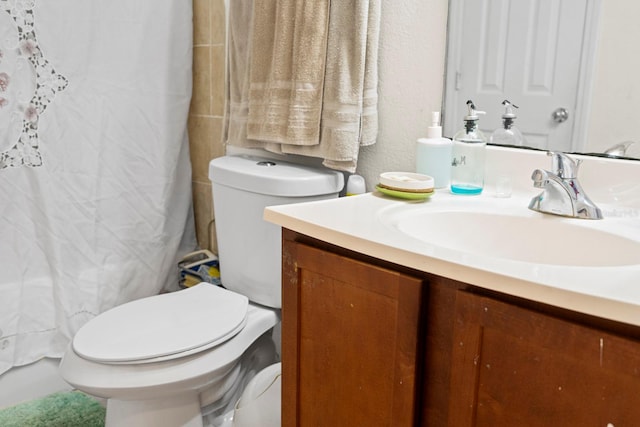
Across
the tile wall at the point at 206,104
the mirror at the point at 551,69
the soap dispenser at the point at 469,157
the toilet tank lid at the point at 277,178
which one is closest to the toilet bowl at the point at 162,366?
the toilet tank lid at the point at 277,178

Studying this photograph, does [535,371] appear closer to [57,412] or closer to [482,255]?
[482,255]

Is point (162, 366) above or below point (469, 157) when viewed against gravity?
below

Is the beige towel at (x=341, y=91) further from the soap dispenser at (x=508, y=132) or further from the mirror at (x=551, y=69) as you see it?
the soap dispenser at (x=508, y=132)

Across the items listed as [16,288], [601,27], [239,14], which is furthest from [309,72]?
[16,288]

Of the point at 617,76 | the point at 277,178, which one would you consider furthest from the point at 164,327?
the point at 617,76

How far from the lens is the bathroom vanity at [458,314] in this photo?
0.71m

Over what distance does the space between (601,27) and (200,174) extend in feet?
4.85

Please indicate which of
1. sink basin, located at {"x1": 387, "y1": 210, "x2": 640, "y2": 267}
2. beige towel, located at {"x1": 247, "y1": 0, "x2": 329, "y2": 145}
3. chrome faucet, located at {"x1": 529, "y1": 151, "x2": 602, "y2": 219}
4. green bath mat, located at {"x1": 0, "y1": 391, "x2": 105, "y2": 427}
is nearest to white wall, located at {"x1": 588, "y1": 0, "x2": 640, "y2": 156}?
chrome faucet, located at {"x1": 529, "y1": 151, "x2": 602, "y2": 219}

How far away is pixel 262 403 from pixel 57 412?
2.80ft

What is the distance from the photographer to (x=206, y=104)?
6.89 ft

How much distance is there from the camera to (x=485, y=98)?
1297 millimetres

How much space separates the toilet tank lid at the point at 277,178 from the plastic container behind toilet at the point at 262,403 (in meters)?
0.45

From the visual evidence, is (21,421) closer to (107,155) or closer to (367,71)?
(107,155)

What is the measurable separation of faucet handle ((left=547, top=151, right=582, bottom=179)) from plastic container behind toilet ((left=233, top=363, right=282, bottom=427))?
2.52 ft
